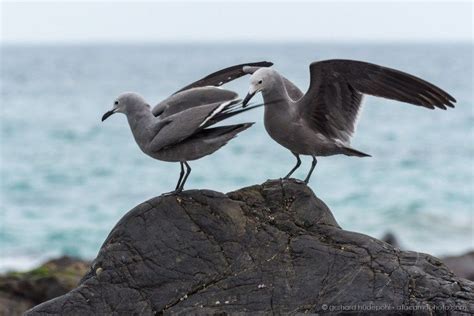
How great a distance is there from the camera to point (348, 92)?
7.77 meters

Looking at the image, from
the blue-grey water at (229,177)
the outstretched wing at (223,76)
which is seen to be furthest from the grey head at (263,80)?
the blue-grey water at (229,177)

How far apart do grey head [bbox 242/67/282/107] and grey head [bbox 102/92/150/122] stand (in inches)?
33.4

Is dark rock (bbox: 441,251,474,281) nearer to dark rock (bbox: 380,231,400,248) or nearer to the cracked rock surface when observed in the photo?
dark rock (bbox: 380,231,400,248)

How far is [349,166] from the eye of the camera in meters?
32.2

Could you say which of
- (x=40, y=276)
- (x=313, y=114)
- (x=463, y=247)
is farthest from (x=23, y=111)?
(x=313, y=114)

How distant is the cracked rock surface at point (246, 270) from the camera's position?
6406 millimetres

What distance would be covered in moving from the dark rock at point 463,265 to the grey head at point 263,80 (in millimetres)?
9526

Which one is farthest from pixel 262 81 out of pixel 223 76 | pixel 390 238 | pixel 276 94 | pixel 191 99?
pixel 390 238

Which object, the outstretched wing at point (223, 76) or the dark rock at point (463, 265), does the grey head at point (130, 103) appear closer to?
the outstretched wing at point (223, 76)

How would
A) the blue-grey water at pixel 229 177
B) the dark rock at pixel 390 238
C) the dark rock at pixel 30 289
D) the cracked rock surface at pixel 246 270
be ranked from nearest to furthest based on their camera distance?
1. the cracked rock surface at pixel 246 270
2. the dark rock at pixel 30 289
3. the dark rock at pixel 390 238
4. the blue-grey water at pixel 229 177

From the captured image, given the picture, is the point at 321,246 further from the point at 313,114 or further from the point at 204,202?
the point at 313,114

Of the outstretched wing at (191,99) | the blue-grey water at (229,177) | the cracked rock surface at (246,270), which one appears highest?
the blue-grey water at (229,177)

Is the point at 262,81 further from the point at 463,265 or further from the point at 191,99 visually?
the point at 463,265

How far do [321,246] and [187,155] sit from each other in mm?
1237
